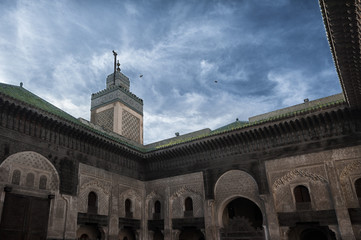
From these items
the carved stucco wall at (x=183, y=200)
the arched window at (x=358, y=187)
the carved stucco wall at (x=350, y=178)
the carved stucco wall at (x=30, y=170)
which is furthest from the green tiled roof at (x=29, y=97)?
the arched window at (x=358, y=187)

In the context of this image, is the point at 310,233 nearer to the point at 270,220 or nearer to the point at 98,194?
the point at 270,220

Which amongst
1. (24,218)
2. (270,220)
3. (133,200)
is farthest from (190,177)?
(24,218)

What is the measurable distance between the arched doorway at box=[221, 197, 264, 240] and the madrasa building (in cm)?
3

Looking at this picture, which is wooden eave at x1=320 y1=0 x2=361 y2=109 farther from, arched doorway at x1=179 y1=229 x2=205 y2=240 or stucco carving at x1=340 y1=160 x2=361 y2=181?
arched doorway at x1=179 y1=229 x2=205 y2=240

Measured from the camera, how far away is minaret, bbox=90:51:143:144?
16.4m

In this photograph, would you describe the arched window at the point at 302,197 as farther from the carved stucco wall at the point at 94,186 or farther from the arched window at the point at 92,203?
the arched window at the point at 92,203

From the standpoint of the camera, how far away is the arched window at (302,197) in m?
9.77

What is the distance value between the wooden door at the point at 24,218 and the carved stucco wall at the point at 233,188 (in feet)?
20.0

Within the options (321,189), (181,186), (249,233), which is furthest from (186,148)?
(321,189)

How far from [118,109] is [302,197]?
34.5 ft

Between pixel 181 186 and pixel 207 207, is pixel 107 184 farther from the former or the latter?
pixel 207 207

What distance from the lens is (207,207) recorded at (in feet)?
37.5

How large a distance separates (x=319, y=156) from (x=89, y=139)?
8258mm

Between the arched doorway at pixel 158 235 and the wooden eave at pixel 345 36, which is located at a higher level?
the wooden eave at pixel 345 36
